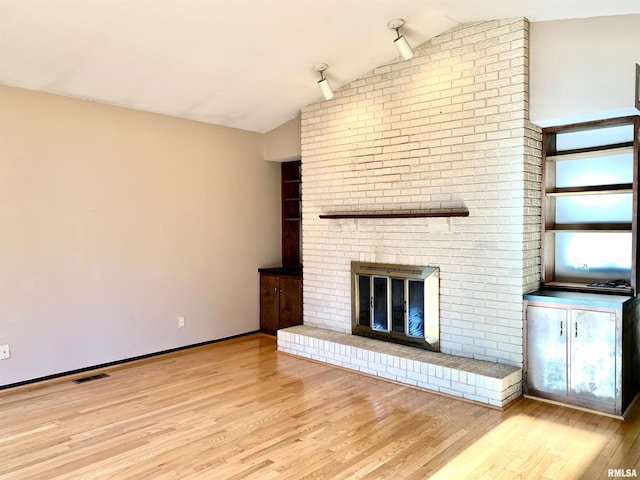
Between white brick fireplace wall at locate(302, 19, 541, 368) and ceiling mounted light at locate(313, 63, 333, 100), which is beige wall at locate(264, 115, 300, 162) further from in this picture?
ceiling mounted light at locate(313, 63, 333, 100)

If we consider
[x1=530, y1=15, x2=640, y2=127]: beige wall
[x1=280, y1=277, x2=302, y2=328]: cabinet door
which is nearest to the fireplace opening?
[x1=280, y1=277, x2=302, y2=328]: cabinet door

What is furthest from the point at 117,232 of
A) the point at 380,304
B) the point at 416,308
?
the point at 416,308

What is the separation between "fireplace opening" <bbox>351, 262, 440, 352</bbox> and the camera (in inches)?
165

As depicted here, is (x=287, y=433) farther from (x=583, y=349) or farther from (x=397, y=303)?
(x=583, y=349)

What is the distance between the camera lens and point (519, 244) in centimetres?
367

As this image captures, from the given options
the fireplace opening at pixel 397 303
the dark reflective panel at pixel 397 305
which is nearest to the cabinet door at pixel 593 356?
the fireplace opening at pixel 397 303

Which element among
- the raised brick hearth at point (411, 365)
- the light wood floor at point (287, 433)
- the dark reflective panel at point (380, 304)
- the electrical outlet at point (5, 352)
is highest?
the dark reflective panel at point (380, 304)

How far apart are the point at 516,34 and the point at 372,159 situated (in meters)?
1.62

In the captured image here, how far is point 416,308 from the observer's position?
4348 millimetres

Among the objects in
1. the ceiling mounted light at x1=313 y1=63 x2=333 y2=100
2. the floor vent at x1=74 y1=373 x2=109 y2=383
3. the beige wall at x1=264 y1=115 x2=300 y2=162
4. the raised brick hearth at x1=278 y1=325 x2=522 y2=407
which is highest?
the ceiling mounted light at x1=313 y1=63 x2=333 y2=100

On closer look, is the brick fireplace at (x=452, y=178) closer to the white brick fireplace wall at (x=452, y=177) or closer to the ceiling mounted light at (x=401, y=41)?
the white brick fireplace wall at (x=452, y=177)

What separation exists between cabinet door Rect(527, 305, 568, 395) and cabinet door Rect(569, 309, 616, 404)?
0.20ft

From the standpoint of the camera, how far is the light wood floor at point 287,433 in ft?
8.63

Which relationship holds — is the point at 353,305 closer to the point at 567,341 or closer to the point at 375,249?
the point at 375,249
